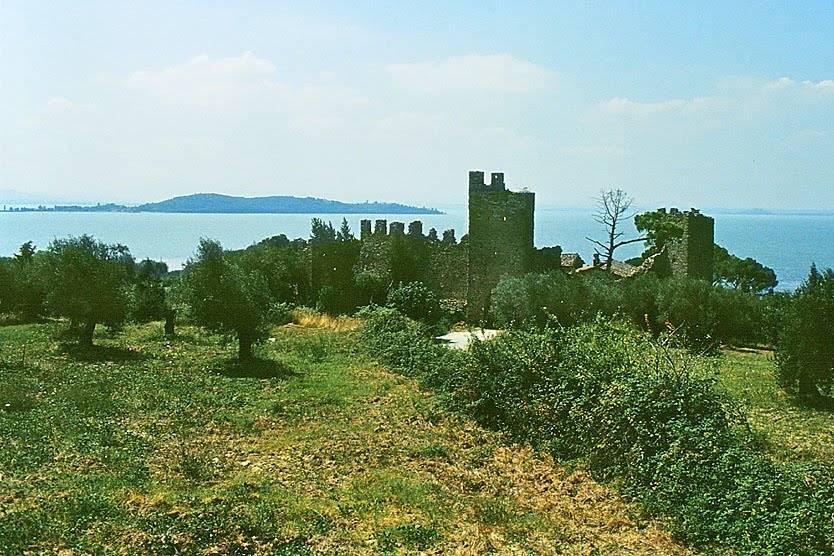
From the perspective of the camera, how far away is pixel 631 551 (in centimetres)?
880

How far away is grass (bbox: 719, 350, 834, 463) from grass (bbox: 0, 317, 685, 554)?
13.6 feet

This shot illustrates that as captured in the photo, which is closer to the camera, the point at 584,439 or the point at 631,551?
the point at 631,551

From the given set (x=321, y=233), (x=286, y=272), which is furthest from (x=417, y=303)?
(x=321, y=233)

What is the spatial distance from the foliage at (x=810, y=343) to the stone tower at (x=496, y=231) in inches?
542

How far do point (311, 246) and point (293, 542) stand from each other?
2863 centimetres

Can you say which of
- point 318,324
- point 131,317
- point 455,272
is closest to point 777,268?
point 455,272

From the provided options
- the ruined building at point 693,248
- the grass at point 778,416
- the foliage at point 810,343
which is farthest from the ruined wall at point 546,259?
the foliage at point 810,343

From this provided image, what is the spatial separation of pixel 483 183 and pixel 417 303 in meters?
5.57

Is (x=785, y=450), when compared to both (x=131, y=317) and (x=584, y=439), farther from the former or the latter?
(x=131, y=317)

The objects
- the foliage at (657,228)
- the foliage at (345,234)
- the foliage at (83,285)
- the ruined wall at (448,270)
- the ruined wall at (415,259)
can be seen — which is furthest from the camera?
the foliage at (345,234)

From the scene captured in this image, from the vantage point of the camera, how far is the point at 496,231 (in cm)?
3091

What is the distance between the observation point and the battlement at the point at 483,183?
30.9m

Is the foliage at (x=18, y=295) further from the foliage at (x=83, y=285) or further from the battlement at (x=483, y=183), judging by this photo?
the battlement at (x=483, y=183)

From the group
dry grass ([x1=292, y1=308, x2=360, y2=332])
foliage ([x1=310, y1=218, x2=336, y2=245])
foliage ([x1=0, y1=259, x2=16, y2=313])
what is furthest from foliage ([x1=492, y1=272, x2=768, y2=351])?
foliage ([x1=0, y1=259, x2=16, y2=313])
